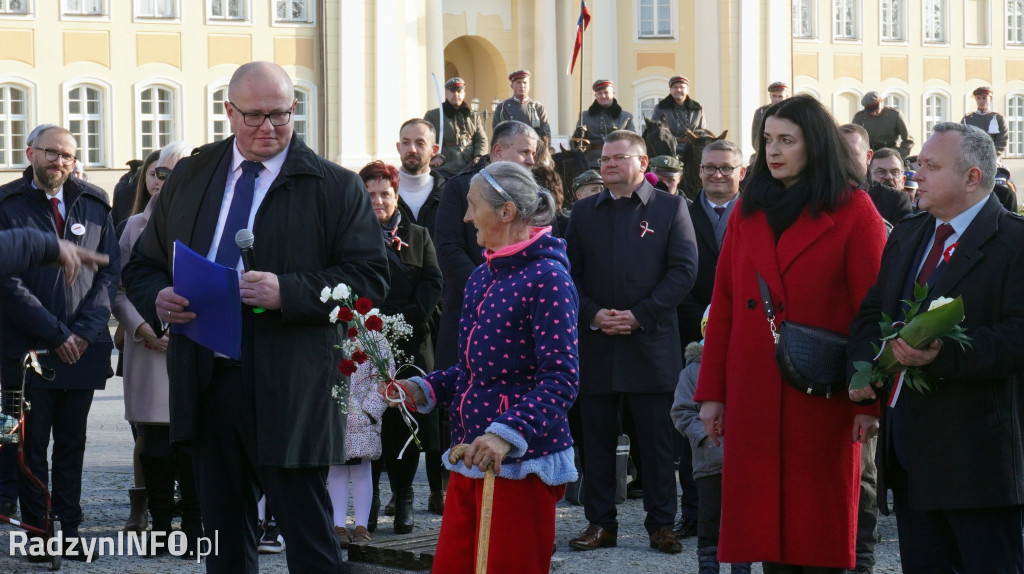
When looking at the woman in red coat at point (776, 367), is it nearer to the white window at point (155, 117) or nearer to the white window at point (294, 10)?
the white window at point (155, 117)

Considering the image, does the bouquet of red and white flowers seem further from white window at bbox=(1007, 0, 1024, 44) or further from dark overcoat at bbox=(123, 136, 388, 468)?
white window at bbox=(1007, 0, 1024, 44)

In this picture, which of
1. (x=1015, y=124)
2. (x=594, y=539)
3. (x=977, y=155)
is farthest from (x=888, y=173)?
(x=1015, y=124)

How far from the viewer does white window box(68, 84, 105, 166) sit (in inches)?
1296

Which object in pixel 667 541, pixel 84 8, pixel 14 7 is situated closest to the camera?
pixel 667 541

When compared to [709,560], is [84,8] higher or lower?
higher

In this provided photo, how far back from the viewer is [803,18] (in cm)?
4350

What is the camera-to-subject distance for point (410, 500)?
856 centimetres

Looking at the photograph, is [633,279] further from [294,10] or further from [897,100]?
[897,100]

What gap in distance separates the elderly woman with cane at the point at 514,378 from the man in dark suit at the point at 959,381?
3.72ft

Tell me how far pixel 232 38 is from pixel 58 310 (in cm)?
2732

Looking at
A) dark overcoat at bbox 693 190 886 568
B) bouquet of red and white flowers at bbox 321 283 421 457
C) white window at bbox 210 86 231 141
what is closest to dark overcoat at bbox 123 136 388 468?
bouquet of red and white flowers at bbox 321 283 421 457

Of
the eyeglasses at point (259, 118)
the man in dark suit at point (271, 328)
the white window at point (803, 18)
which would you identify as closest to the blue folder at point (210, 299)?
the man in dark suit at point (271, 328)

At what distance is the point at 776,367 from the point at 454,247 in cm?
360

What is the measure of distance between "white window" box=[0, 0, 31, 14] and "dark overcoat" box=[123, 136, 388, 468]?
28142mm
